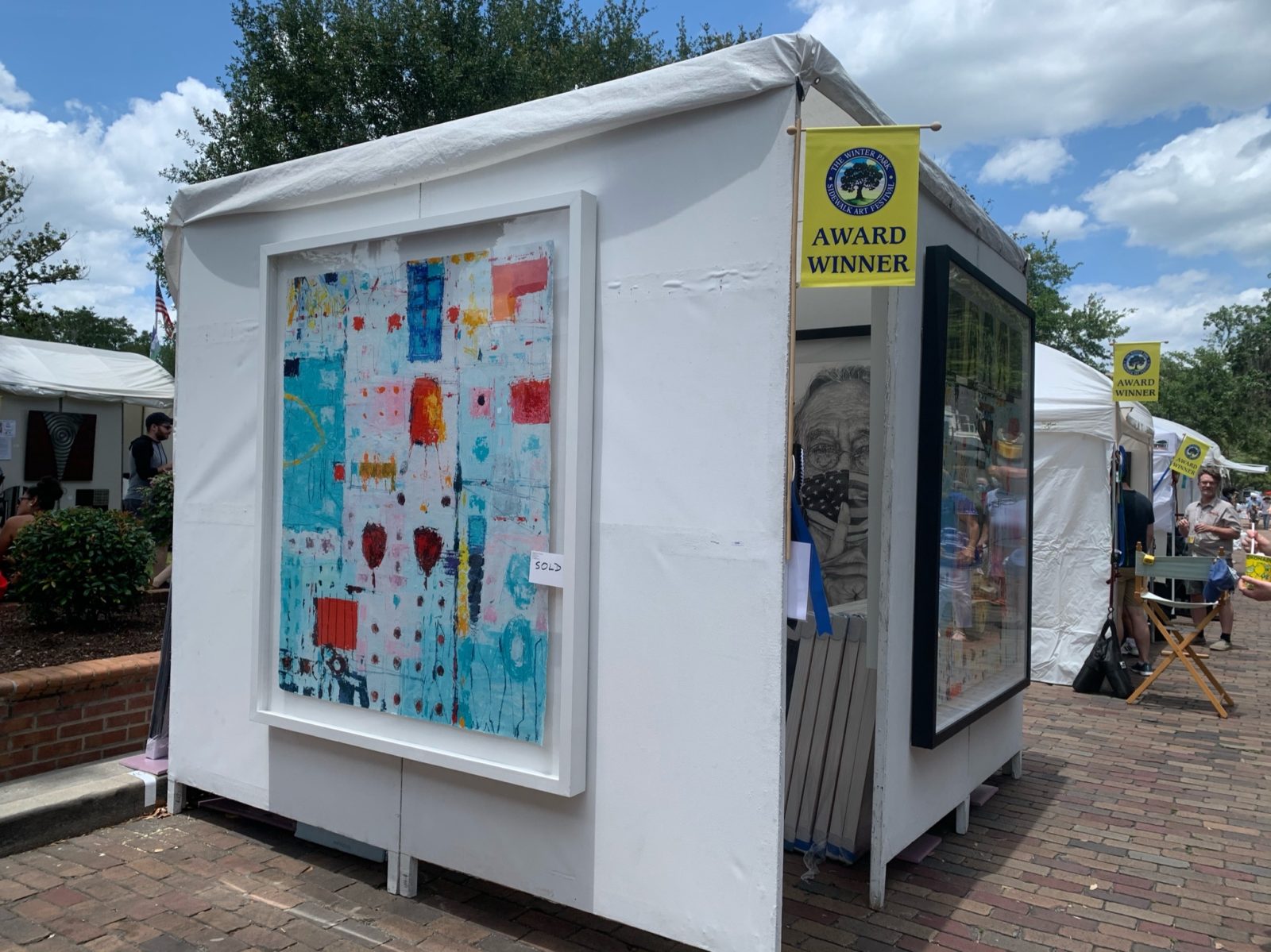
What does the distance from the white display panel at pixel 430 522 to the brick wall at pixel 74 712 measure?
1334mm

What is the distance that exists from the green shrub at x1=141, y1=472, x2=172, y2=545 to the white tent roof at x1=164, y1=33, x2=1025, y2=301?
13.0 ft

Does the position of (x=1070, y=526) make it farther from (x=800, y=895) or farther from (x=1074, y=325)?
(x=1074, y=325)

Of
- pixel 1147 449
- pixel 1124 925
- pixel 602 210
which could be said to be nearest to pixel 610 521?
pixel 602 210

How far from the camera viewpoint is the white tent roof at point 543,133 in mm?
3146

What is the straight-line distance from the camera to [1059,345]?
132 feet

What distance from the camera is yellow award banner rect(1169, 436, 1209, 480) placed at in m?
12.1

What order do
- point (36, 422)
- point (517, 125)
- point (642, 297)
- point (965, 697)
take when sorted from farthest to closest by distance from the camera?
point (36, 422) → point (965, 697) → point (517, 125) → point (642, 297)

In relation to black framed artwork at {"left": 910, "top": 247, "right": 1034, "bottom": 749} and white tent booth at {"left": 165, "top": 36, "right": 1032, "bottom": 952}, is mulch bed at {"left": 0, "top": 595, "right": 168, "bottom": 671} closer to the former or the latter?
white tent booth at {"left": 165, "top": 36, "right": 1032, "bottom": 952}

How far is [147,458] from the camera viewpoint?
32.6 feet

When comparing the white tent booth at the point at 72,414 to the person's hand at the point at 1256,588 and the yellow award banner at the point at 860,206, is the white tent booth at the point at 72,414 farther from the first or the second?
the person's hand at the point at 1256,588

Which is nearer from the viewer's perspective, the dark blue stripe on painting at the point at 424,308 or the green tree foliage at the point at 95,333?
the dark blue stripe on painting at the point at 424,308

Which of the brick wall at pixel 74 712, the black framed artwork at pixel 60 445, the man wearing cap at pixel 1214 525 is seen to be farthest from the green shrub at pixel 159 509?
the man wearing cap at pixel 1214 525

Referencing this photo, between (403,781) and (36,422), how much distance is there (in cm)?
1288

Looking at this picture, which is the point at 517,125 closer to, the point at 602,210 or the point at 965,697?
the point at 602,210
